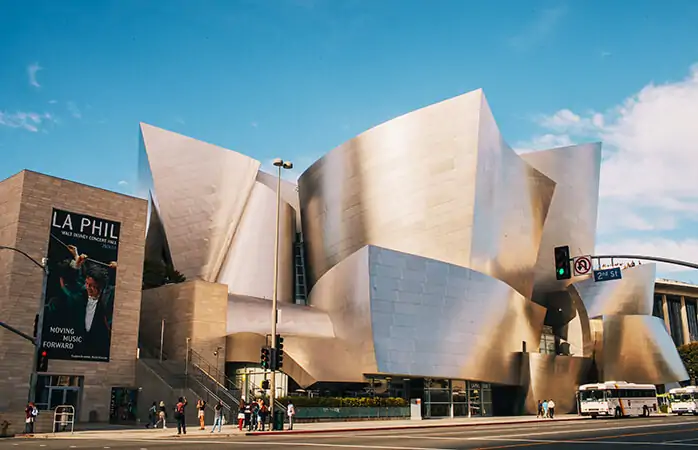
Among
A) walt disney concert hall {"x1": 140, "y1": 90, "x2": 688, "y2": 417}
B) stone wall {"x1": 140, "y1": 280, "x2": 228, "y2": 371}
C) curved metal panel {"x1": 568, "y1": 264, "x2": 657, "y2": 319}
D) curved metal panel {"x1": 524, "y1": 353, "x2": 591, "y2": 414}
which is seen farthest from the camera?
curved metal panel {"x1": 568, "y1": 264, "x2": 657, "y2": 319}

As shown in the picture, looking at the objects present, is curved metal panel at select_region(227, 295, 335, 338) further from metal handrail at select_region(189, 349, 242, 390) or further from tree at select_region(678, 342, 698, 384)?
tree at select_region(678, 342, 698, 384)

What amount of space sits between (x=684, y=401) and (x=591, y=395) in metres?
8.36

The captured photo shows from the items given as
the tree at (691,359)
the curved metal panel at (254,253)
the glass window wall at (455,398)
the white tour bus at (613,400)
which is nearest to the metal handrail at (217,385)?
the glass window wall at (455,398)

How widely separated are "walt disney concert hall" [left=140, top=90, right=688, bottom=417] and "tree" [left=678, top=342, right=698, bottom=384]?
37.7 meters

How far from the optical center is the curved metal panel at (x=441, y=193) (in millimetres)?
46062

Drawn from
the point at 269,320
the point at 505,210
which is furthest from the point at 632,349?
the point at 269,320

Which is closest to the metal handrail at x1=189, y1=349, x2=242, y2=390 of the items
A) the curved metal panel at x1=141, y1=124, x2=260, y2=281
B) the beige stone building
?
the beige stone building

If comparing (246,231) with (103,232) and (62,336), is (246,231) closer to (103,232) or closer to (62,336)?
(103,232)

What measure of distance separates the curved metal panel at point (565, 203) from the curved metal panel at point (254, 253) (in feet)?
76.1

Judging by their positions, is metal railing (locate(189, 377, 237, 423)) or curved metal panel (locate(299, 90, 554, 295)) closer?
metal railing (locate(189, 377, 237, 423))

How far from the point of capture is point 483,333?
146 feet

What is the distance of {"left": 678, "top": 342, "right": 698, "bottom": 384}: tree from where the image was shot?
86.8m

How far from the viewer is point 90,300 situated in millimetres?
35656

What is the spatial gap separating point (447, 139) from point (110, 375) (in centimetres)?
2676
